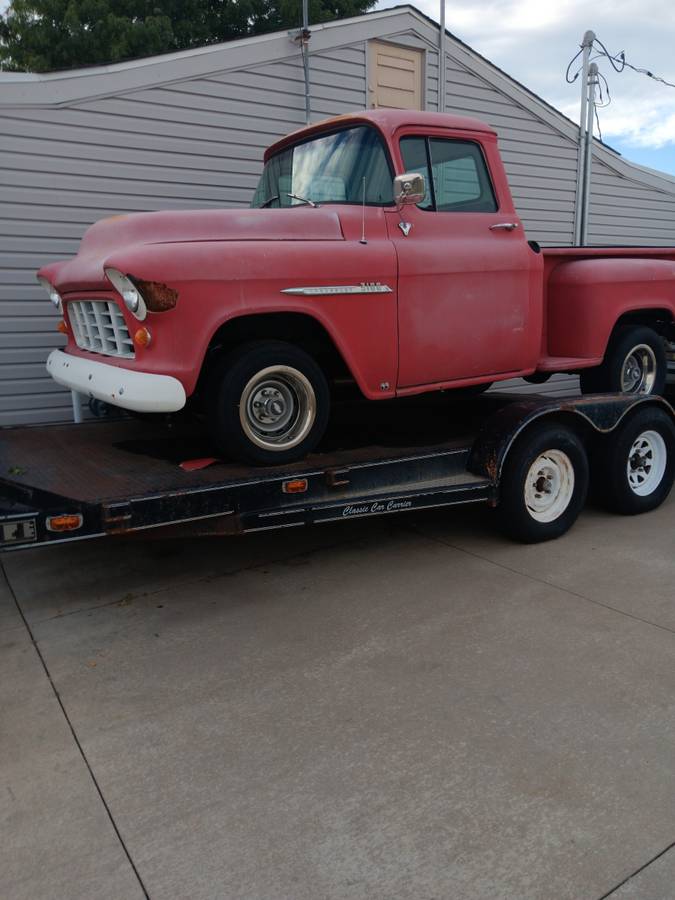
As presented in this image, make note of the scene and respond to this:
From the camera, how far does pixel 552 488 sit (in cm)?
530

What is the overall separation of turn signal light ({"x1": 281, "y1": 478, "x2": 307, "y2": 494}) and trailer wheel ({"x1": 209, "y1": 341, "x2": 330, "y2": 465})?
0.20 meters

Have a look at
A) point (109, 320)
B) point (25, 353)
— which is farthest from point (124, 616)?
point (25, 353)

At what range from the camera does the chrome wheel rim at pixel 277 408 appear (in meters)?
4.14

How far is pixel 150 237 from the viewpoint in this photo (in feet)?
13.7

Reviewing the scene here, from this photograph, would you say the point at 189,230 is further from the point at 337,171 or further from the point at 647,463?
the point at 647,463

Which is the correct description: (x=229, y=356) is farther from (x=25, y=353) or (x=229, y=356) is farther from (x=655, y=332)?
(x=655, y=332)

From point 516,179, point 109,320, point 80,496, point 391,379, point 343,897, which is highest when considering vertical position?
point 516,179

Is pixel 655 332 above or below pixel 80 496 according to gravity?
above

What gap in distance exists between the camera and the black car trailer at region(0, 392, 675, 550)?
3732 mm

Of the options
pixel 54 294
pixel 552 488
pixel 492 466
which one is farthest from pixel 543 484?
pixel 54 294

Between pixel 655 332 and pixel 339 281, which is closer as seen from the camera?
pixel 339 281

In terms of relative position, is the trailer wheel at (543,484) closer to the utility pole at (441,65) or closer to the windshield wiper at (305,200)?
the windshield wiper at (305,200)

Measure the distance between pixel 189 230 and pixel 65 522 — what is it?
1740mm

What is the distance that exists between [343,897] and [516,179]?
31.1 feet
